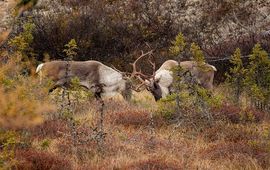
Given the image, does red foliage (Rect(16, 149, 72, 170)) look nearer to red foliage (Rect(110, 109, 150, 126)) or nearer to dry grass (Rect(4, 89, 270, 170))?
dry grass (Rect(4, 89, 270, 170))

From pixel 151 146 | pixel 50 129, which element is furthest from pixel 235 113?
pixel 50 129

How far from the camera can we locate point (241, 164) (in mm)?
5996

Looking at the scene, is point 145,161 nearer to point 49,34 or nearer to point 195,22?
point 49,34

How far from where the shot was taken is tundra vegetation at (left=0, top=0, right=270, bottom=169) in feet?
16.8

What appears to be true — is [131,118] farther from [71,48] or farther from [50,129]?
[71,48]

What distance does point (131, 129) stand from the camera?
8.05 m

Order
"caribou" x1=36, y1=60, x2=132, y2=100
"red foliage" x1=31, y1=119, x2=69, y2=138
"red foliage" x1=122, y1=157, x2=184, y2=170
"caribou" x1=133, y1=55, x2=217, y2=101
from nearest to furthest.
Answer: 1. "red foliage" x1=122, y1=157, x2=184, y2=170
2. "red foliage" x1=31, y1=119, x2=69, y2=138
3. "caribou" x1=133, y1=55, x2=217, y2=101
4. "caribou" x1=36, y1=60, x2=132, y2=100

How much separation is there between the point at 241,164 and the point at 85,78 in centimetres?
610

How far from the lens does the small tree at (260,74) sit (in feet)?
27.5

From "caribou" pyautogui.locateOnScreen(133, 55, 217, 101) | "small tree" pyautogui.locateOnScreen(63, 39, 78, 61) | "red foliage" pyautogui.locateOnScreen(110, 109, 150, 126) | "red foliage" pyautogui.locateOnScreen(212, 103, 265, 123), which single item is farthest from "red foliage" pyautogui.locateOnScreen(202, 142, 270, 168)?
"caribou" pyautogui.locateOnScreen(133, 55, 217, 101)

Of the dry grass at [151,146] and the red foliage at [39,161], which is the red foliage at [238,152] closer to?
the dry grass at [151,146]

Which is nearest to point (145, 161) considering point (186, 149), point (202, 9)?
point (186, 149)

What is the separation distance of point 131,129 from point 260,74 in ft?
8.08

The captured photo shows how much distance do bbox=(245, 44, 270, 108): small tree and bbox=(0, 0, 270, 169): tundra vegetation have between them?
2 cm
